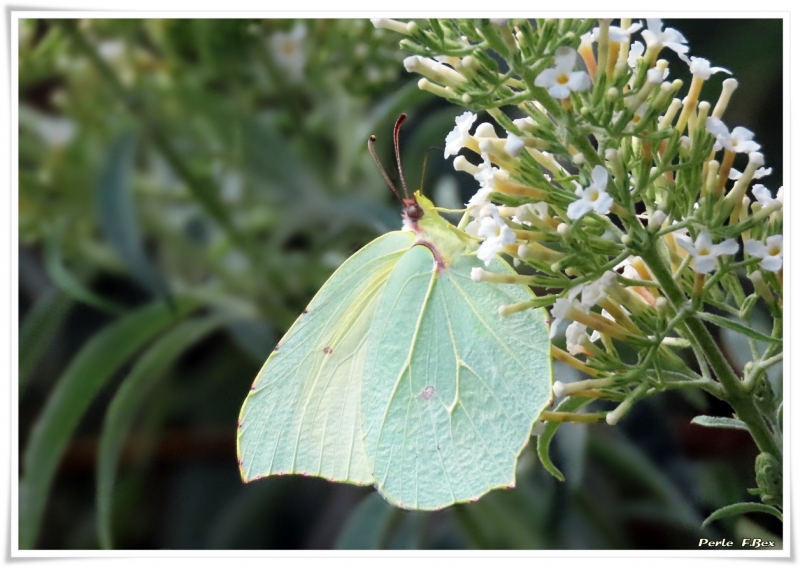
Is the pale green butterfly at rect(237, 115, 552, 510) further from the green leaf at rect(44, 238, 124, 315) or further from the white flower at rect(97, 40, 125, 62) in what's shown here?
the white flower at rect(97, 40, 125, 62)

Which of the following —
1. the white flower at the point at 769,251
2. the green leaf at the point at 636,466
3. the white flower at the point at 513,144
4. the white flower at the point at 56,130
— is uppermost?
the white flower at the point at 56,130

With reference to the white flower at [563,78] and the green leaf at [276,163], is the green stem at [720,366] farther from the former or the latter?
the green leaf at [276,163]

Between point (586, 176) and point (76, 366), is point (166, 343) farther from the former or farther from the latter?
point (586, 176)

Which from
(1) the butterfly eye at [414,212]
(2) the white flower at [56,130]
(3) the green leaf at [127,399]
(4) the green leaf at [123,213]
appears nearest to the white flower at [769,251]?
(1) the butterfly eye at [414,212]

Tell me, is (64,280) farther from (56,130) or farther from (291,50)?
(291,50)

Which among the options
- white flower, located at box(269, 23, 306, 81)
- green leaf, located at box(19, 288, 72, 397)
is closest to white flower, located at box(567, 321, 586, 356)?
white flower, located at box(269, 23, 306, 81)
